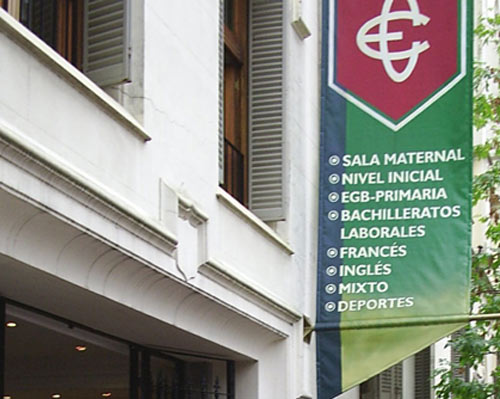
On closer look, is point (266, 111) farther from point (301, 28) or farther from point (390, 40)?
point (390, 40)

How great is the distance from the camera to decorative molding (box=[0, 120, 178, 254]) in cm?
813

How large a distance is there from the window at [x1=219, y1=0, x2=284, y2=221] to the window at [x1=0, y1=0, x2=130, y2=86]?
4.15 metres

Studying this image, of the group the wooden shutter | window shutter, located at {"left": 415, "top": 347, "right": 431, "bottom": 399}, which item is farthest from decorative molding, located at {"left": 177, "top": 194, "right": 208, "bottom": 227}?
window shutter, located at {"left": 415, "top": 347, "right": 431, "bottom": 399}

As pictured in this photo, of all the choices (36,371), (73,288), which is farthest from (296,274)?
(73,288)

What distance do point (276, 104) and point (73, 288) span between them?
5938 millimetres

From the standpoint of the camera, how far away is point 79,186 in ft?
29.5

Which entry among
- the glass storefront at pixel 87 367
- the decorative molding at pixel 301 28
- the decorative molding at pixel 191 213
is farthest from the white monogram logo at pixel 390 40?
the glass storefront at pixel 87 367

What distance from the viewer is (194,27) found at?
1206 cm

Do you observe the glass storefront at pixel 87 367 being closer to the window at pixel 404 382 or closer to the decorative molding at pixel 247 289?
the decorative molding at pixel 247 289

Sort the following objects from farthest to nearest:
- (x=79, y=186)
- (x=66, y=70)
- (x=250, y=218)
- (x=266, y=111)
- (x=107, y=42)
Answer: (x=266, y=111) → (x=250, y=218) → (x=107, y=42) → (x=66, y=70) → (x=79, y=186)

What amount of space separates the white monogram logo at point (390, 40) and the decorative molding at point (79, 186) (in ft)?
15.4

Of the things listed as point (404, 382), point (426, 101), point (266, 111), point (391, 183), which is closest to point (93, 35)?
point (391, 183)

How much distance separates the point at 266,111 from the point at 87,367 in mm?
4554

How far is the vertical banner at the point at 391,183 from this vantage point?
1373 cm
